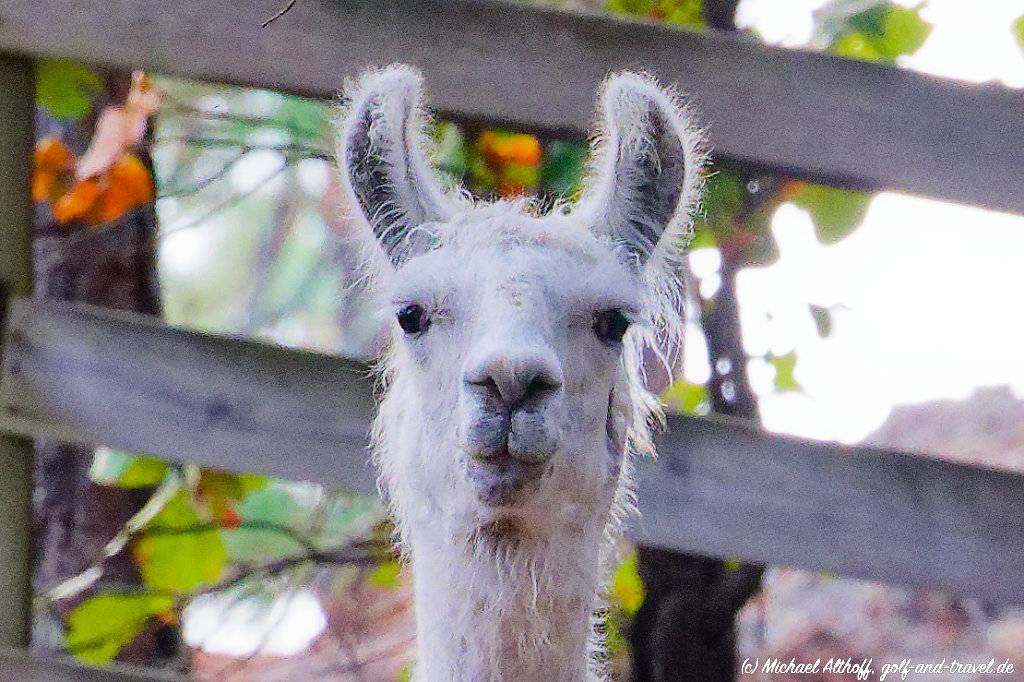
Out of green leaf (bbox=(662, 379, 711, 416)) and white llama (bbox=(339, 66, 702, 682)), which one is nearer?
white llama (bbox=(339, 66, 702, 682))

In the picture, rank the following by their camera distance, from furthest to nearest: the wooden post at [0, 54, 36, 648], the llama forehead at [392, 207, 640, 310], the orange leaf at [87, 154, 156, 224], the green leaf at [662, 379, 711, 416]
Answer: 1. the green leaf at [662, 379, 711, 416]
2. the orange leaf at [87, 154, 156, 224]
3. the wooden post at [0, 54, 36, 648]
4. the llama forehead at [392, 207, 640, 310]

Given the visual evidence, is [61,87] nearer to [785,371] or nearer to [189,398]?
[189,398]

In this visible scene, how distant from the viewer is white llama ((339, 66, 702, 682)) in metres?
1.86

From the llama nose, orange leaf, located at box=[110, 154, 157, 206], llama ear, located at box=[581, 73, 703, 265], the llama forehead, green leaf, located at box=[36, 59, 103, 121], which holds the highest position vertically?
green leaf, located at box=[36, 59, 103, 121]

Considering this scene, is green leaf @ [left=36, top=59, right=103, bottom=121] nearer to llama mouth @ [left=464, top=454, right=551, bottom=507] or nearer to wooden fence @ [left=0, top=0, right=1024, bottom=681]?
wooden fence @ [left=0, top=0, right=1024, bottom=681]

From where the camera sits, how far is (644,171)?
2234mm

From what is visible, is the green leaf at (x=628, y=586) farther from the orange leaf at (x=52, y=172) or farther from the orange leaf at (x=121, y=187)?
the orange leaf at (x=52, y=172)

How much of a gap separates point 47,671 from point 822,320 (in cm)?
213

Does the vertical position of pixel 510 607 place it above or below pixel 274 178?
below

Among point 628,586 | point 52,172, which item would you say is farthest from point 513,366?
point 628,586

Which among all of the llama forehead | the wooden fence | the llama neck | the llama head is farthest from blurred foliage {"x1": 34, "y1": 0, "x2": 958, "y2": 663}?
the llama neck

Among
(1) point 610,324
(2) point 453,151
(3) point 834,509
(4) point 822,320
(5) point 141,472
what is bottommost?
(3) point 834,509

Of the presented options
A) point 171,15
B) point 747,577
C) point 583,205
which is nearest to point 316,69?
point 171,15

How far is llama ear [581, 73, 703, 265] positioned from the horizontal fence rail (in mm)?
426
